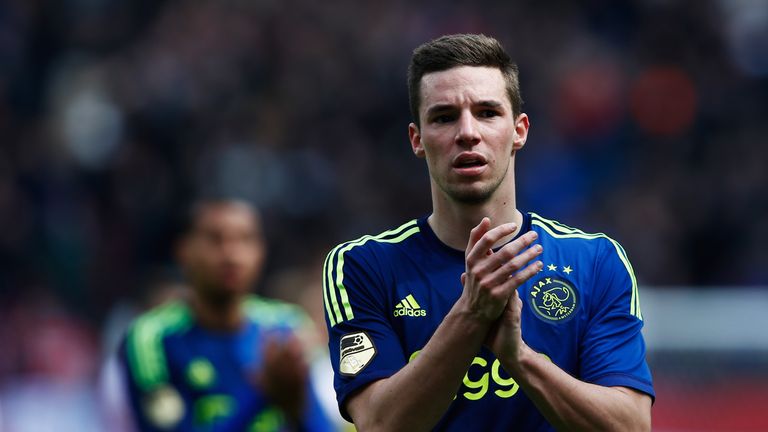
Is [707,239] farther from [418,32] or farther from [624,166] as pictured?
[418,32]

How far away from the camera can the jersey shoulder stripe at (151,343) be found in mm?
8078

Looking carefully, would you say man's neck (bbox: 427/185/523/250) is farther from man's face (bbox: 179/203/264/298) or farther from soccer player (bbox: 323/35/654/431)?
man's face (bbox: 179/203/264/298)

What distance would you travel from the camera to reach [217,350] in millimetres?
8320

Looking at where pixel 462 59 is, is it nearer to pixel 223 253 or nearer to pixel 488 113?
pixel 488 113

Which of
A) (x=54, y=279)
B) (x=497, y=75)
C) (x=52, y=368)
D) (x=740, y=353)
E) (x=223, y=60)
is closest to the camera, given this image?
(x=497, y=75)

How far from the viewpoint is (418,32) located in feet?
57.8

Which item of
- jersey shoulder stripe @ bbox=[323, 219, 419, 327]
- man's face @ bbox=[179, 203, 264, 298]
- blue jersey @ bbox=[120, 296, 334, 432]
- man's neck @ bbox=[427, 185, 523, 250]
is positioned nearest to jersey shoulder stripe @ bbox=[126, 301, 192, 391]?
blue jersey @ bbox=[120, 296, 334, 432]

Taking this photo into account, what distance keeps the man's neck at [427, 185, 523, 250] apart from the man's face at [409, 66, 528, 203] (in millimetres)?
70

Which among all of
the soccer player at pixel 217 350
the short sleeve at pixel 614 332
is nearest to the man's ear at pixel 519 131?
the short sleeve at pixel 614 332

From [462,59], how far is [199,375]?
406 centimetres

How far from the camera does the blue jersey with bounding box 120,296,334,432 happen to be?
26.1 feet

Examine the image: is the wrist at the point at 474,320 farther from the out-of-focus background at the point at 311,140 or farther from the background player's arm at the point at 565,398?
the out-of-focus background at the point at 311,140

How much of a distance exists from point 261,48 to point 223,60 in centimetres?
61

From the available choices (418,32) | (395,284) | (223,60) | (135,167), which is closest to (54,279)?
(135,167)
